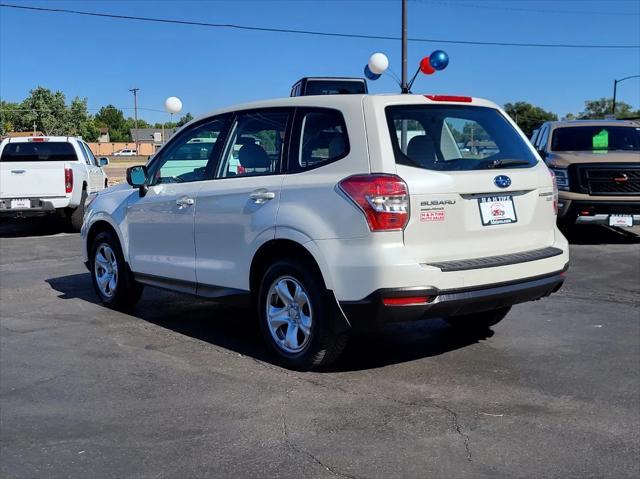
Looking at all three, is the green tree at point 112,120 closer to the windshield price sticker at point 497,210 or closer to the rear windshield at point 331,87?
the rear windshield at point 331,87

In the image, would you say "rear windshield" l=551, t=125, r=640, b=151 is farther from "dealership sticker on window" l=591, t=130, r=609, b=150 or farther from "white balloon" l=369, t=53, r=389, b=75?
"white balloon" l=369, t=53, r=389, b=75

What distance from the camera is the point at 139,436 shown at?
3.80 m

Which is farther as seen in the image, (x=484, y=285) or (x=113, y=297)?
(x=113, y=297)

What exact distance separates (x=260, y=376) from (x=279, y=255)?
856 mm

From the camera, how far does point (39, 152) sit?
13969 mm

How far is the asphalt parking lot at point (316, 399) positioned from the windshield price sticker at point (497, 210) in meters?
1.08

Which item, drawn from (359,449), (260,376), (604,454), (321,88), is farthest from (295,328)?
(321,88)

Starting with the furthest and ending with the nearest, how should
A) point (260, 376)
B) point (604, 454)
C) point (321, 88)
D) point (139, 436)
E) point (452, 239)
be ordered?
point (321, 88) < point (260, 376) < point (452, 239) < point (139, 436) < point (604, 454)

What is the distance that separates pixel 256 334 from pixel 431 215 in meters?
2.26

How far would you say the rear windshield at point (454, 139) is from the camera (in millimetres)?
4516

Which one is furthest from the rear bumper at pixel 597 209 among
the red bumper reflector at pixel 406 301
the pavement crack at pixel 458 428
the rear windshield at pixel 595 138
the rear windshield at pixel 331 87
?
the pavement crack at pixel 458 428

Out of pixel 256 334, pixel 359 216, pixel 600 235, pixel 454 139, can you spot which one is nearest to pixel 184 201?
pixel 256 334

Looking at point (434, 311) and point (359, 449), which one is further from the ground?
point (434, 311)

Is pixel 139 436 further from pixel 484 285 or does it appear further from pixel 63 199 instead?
pixel 63 199
